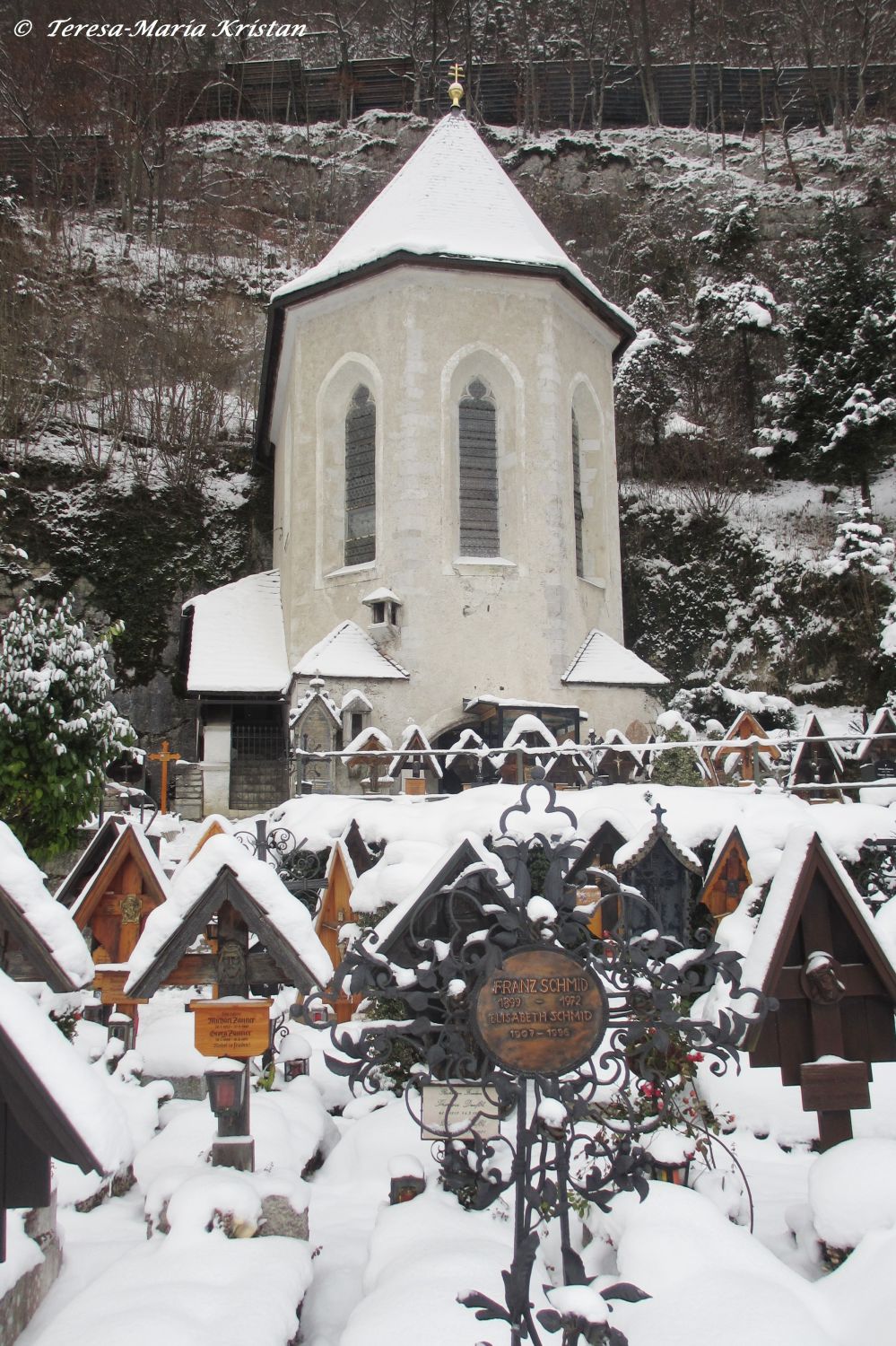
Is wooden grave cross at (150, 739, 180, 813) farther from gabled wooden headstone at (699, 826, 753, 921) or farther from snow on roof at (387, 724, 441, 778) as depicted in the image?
gabled wooden headstone at (699, 826, 753, 921)

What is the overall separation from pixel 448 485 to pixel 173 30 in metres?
25.8

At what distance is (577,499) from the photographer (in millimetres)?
20016

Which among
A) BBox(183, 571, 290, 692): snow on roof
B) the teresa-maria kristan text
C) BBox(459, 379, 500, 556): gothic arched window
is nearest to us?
BBox(459, 379, 500, 556): gothic arched window

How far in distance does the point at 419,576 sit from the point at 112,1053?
11628 mm

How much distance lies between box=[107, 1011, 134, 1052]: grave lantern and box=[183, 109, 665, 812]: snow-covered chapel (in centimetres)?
917

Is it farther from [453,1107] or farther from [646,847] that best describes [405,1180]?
[646,847]

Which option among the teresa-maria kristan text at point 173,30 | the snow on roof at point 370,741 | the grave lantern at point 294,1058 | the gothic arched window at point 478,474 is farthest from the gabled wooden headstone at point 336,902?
the teresa-maria kristan text at point 173,30

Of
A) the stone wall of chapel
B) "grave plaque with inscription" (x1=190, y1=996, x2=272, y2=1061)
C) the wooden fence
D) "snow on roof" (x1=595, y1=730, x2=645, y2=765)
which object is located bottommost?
"grave plaque with inscription" (x1=190, y1=996, x2=272, y2=1061)

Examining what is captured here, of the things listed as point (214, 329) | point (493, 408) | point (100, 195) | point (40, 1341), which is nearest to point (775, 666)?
point (493, 408)

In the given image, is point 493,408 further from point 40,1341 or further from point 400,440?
point 40,1341

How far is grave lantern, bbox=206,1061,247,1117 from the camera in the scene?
16.6 feet

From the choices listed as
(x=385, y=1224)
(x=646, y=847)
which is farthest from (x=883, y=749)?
(x=385, y=1224)

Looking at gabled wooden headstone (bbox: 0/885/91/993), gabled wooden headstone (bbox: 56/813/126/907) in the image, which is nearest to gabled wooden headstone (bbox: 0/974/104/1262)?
gabled wooden headstone (bbox: 0/885/91/993)

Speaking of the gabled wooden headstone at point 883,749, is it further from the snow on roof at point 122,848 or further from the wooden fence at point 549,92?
the wooden fence at point 549,92
